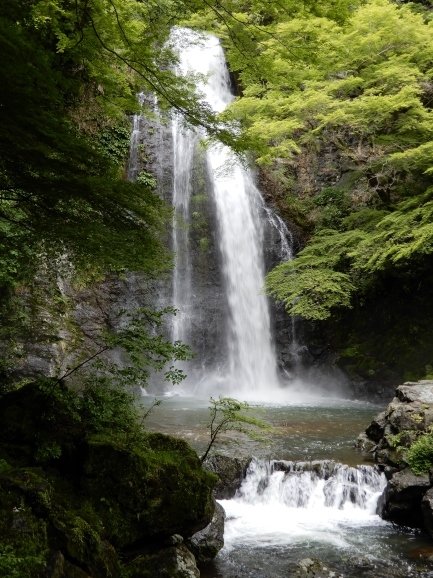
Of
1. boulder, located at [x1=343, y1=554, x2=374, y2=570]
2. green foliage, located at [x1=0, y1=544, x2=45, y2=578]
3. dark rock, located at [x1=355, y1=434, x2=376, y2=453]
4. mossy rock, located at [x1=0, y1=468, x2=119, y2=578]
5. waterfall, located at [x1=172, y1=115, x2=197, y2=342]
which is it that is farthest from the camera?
waterfall, located at [x1=172, y1=115, x2=197, y2=342]

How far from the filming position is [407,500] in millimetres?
6289

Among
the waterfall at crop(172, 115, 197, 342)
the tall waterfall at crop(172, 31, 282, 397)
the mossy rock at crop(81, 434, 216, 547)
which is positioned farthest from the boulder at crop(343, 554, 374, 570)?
the waterfall at crop(172, 115, 197, 342)

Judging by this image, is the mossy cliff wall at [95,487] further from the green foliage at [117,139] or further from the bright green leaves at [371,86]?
the green foliage at [117,139]

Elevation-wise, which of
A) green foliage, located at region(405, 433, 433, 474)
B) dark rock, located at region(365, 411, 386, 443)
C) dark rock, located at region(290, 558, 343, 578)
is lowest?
dark rock, located at region(290, 558, 343, 578)

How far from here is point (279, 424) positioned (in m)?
10.0

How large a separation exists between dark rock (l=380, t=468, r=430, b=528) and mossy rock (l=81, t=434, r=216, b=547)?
3.03m

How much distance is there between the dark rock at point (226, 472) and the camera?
6.84 metres

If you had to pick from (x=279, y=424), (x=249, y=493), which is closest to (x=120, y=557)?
(x=249, y=493)

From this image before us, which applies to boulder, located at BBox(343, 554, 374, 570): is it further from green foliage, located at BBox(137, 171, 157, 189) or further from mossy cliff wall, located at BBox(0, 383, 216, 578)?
green foliage, located at BBox(137, 171, 157, 189)

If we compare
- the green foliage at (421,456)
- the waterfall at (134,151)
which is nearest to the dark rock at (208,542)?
the green foliage at (421,456)

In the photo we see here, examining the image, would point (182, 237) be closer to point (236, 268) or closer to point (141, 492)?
point (236, 268)

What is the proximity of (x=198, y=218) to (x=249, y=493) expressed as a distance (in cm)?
1210

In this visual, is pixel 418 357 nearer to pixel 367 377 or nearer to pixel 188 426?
pixel 367 377

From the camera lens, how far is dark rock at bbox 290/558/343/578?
471 cm
